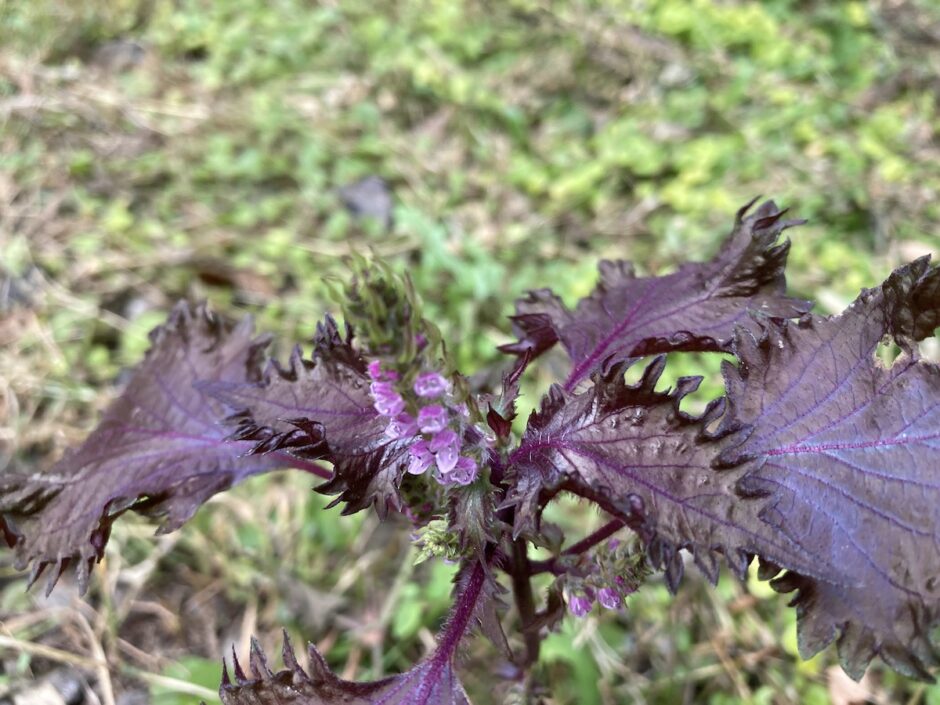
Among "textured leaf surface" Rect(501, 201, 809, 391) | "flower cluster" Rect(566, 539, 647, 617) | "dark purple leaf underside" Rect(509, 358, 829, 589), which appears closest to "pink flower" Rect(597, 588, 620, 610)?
"flower cluster" Rect(566, 539, 647, 617)

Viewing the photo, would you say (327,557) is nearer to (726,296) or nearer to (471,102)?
(726,296)

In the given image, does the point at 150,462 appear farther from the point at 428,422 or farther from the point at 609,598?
the point at 609,598

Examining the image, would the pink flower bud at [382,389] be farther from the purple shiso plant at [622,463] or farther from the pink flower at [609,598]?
the pink flower at [609,598]

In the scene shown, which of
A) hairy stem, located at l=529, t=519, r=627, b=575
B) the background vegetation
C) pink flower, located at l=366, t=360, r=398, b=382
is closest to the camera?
pink flower, located at l=366, t=360, r=398, b=382

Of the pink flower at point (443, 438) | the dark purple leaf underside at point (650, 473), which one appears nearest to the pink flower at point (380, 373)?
the pink flower at point (443, 438)

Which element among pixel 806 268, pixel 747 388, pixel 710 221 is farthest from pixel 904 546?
pixel 710 221

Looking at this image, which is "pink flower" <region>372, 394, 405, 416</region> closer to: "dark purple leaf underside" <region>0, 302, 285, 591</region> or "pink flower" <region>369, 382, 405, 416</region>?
"pink flower" <region>369, 382, 405, 416</region>
